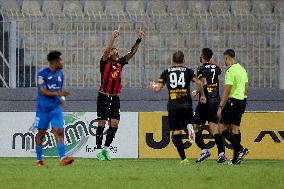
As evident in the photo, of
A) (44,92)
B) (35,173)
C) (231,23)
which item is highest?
(231,23)

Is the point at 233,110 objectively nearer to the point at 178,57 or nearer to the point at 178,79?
the point at 178,79

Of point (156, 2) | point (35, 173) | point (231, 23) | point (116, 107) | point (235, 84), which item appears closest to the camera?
point (35, 173)

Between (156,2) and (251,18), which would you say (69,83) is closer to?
(251,18)

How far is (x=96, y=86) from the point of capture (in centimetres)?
2202

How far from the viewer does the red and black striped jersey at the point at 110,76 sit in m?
16.9

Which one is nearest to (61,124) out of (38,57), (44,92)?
(44,92)

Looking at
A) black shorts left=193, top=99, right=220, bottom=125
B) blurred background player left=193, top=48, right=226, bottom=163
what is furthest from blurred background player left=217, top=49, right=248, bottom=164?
black shorts left=193, top=99, right=220, bottom=125

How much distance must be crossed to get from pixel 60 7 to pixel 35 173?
18.8 metres

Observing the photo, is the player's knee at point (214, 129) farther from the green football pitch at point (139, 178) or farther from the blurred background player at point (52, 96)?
the green football pitch at point (139, 178)

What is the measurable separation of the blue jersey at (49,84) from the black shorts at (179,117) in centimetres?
200

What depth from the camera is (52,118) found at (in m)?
14.0

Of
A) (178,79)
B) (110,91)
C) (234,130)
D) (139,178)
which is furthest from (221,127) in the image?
(139,178)

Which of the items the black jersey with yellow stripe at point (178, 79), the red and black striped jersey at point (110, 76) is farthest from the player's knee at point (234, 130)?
the red and black striped jersey at point (110, 76)

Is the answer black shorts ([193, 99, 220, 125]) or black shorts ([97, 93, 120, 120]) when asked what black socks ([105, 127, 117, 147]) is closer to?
black shorts ([97, 93, 120, 120])
